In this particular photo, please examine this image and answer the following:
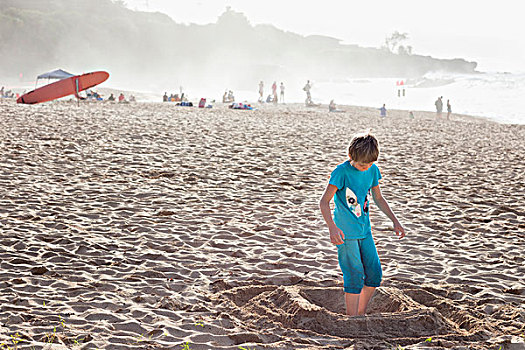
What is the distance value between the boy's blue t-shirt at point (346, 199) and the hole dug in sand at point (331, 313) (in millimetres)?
597

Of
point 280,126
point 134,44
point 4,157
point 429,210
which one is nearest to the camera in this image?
point 429,210

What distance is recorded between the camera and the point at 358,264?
3.39 meters

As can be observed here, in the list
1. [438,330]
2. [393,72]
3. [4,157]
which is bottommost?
[438,330]

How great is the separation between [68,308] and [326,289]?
6.39ft

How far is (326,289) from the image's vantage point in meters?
4.09

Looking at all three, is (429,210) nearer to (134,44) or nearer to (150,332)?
(150,332)

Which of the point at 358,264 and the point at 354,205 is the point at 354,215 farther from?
the point at 358,264

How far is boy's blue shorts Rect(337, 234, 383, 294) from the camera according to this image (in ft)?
11.1

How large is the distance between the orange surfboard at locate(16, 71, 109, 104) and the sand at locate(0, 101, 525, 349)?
1464cm

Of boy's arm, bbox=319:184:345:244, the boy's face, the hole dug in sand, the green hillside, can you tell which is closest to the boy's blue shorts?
boy's arm, bbox=319:184:345:244

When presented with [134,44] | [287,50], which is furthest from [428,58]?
[134,44]

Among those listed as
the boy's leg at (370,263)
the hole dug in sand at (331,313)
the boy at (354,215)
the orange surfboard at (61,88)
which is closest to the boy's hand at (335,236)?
the boy at (354,215)

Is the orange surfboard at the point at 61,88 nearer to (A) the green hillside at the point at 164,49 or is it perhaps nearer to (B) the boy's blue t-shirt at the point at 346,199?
(B) the boy's blue t-shirt at the point at 346,199

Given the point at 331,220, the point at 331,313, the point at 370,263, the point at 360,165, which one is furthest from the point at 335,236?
the point at 331,313
